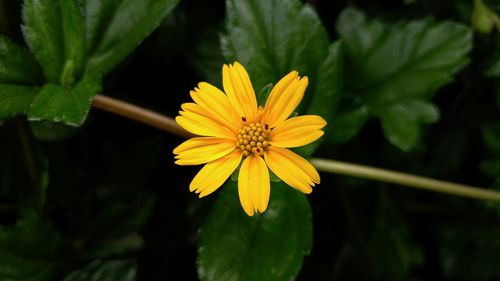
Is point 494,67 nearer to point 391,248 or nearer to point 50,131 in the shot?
point 391,248

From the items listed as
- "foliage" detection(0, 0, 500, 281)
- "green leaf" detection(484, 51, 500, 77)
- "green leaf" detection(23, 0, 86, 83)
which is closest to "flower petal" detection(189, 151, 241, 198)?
"foliage" detection(0, 0, 500, 281)

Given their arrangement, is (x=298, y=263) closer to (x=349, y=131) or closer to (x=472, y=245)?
(x=349, y=131)

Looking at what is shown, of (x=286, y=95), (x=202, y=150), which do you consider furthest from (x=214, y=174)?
(x=286, y=95)

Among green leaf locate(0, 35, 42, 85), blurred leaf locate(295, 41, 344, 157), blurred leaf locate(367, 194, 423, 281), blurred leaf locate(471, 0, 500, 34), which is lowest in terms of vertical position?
blurred leaf locate(367, 194, 423, 281)

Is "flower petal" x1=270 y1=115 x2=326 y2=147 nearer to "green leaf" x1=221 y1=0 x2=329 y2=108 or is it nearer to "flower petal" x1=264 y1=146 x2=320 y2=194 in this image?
"flower petal" x1=264 y1=146 x2=320 y2=194

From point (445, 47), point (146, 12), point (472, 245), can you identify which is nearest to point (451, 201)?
point (472, 245)

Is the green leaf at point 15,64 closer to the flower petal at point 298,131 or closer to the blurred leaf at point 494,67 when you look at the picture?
the flower petal at point 298,131
